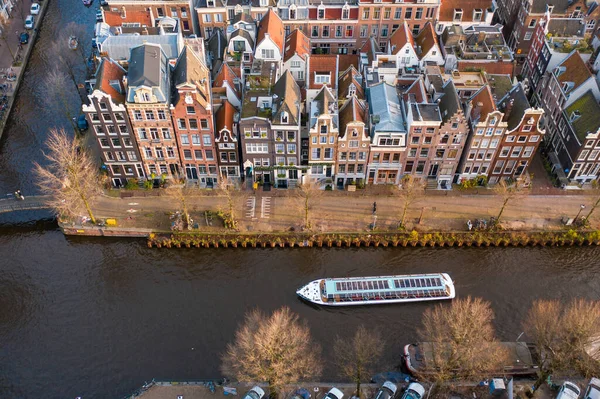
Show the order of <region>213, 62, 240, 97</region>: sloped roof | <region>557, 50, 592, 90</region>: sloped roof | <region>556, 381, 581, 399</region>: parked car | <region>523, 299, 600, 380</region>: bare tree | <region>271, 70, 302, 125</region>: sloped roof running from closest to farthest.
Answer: <region>523, 299, 600, 380</region>: bare tree → <region>556, 381, 581, 399</region>: parked car → <region>271, 70, 302, 125</region>: sloped roof → <region>557, 50, 592, 90</region>: sloped roof → <region>213, 62, 240, 97</region>: sloped roof

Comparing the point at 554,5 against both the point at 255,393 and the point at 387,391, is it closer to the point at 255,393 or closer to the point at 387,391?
the point at 387,391

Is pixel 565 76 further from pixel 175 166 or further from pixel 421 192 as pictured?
pixel 175 166

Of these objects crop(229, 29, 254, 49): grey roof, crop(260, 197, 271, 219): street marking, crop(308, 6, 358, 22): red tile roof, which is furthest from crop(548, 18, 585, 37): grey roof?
crop(260, 197, 271, 219): street marking

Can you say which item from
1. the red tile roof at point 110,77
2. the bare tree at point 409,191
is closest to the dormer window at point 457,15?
the bare tree at point 409,191

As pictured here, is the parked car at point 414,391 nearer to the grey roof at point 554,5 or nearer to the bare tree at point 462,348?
the bare tree at point 462,348

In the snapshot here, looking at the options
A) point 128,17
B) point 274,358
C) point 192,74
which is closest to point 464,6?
point 192,74

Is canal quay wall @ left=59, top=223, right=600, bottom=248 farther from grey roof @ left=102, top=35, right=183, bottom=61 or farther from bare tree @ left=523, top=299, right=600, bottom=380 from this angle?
grey roof @ left=102, top=35, right=183, bottom=61

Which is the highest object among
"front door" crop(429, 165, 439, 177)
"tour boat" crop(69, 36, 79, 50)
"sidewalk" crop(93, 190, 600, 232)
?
"tour boat" crop(69, 36, 79, 50)
